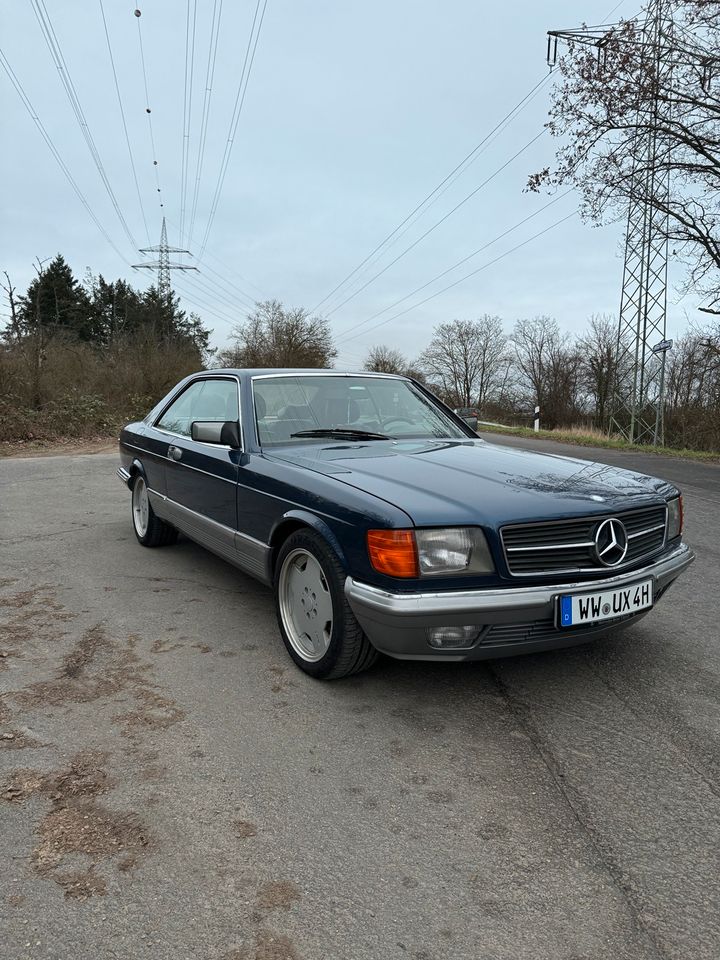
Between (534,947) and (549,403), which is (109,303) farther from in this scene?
(534,947)

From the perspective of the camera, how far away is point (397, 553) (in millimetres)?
2650

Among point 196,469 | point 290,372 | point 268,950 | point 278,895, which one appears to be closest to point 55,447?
point 196,469

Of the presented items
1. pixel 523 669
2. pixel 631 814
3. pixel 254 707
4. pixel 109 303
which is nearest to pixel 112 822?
pixel 254 707

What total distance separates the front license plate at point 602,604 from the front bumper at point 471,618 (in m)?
0.03

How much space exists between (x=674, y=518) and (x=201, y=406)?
3.24 metres

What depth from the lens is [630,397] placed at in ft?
70.8

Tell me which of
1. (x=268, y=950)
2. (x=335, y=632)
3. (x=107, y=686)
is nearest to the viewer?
(x=268, y=950)

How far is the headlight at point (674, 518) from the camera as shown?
3.41 meters

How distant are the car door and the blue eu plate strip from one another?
196cm

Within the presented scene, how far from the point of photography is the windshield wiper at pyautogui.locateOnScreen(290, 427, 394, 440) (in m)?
4.00

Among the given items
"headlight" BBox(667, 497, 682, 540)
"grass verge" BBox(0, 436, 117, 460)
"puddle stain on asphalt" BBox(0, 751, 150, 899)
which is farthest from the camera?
"grass verge" BBox(0, 436, 117, 460)

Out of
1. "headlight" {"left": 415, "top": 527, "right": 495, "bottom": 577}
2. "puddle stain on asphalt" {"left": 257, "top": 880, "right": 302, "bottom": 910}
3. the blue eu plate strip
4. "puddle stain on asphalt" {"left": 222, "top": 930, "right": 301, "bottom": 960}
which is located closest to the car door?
"headlight" {"left": 415, "top": 527, "right": 495, "bottom": 577}

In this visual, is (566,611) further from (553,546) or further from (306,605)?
(306,605)

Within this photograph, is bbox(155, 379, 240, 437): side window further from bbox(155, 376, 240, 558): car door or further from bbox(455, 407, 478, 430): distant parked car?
bbox(455, 407, 478, 430): distant parked car
